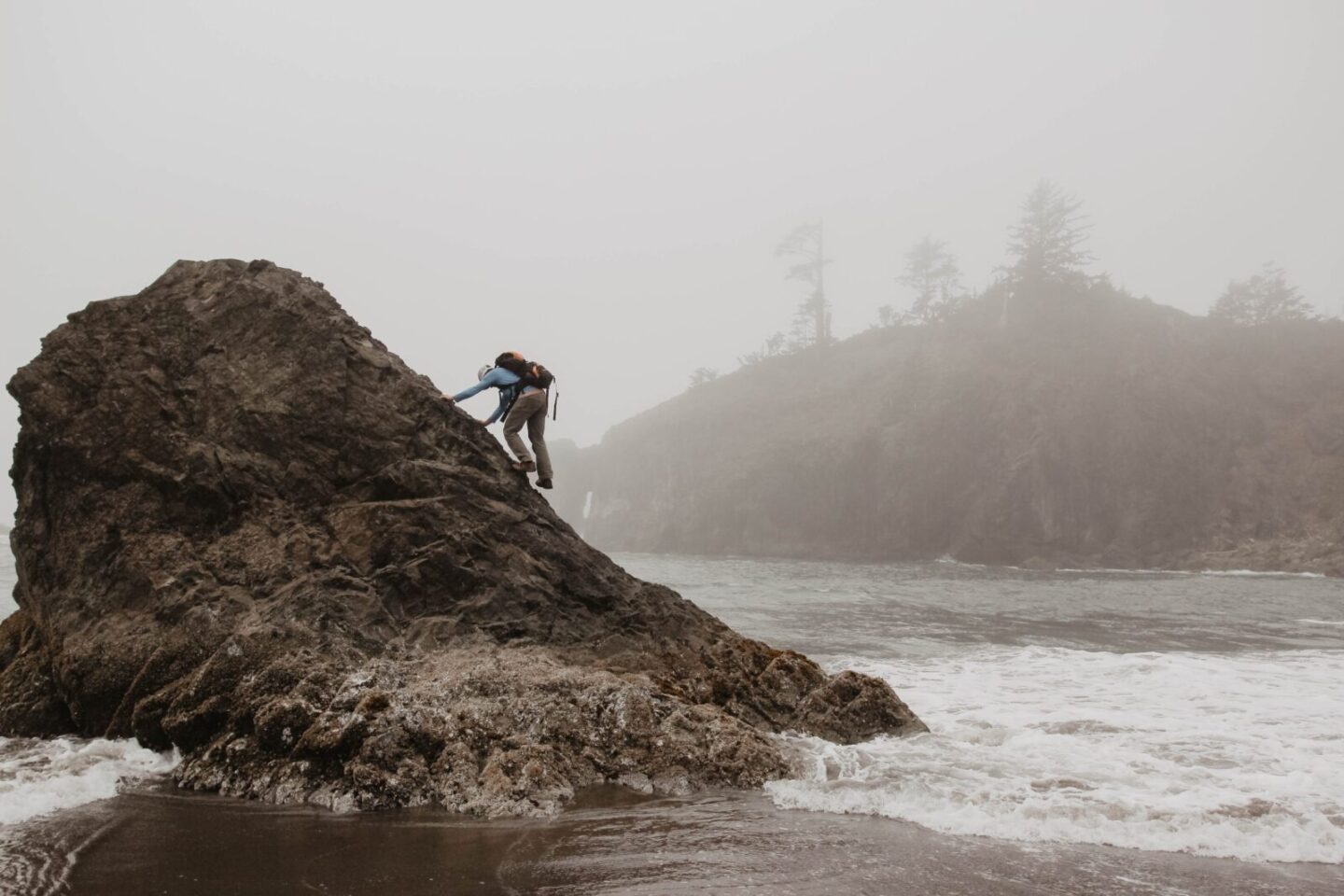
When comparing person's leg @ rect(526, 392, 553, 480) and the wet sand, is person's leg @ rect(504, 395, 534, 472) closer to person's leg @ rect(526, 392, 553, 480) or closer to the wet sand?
person's leg @ rect(526, 392, 553, 480)

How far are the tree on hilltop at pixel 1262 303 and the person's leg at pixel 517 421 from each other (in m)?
61.1

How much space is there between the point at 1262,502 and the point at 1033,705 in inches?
1558

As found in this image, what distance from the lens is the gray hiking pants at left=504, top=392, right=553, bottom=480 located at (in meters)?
10.4

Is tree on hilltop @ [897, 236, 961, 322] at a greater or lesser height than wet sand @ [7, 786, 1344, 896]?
greater

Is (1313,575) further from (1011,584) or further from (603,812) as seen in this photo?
(603,812)

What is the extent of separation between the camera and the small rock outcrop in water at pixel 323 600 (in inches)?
259

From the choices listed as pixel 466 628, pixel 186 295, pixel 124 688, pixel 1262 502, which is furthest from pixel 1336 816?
pixel 1262 502

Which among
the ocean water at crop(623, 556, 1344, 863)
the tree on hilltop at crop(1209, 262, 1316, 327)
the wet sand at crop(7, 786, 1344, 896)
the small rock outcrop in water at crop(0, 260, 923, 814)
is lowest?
the ocean water at crop(623, 556, 1344, 863)

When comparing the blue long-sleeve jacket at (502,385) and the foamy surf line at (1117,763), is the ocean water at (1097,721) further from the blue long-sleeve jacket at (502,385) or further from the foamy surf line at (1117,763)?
the blue long-sleeve jacket at (502,385)

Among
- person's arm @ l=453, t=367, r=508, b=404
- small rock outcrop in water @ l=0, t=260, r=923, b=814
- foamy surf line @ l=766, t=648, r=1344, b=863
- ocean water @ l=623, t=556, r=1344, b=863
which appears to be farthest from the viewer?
person's arm @ l=453, t=367, r=508, b=404

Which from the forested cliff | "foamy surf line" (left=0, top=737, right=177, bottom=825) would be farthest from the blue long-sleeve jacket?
the forested cliff

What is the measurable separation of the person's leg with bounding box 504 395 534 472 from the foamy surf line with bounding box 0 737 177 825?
488cm

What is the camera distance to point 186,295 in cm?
930

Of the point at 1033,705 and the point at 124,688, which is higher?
the point at 124,688
